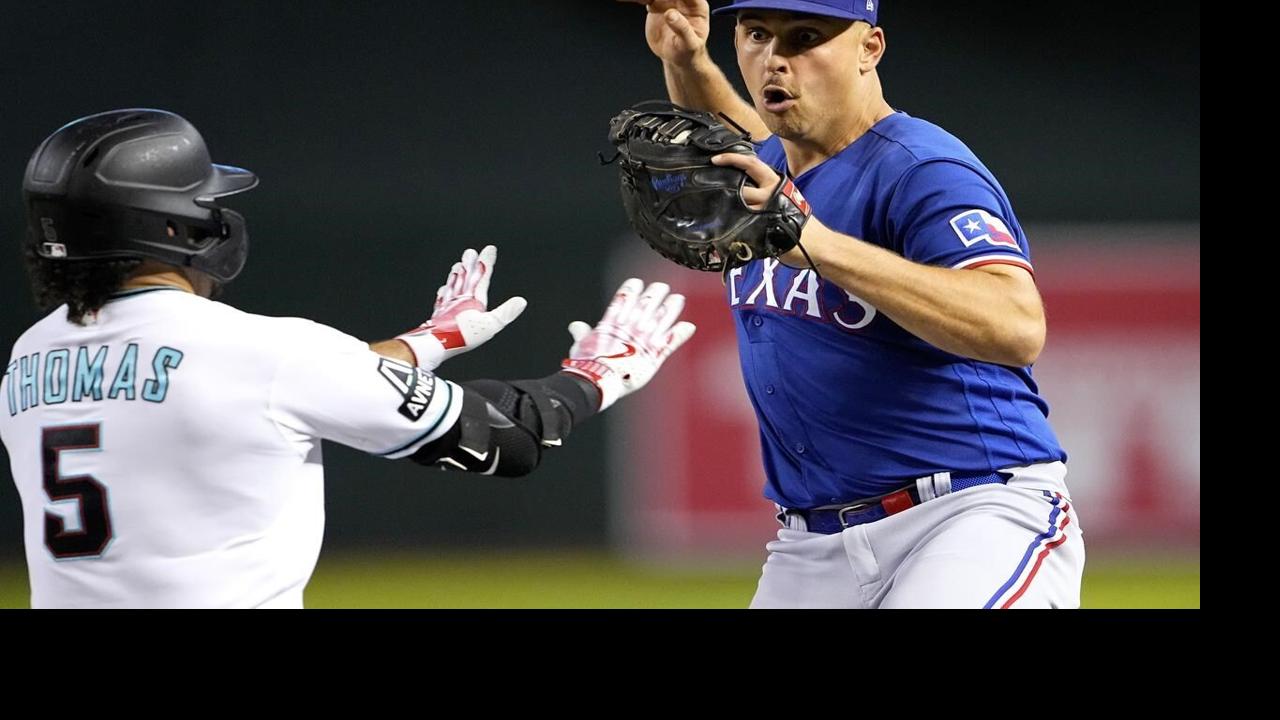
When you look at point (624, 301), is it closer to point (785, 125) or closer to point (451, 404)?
point (785, 125)

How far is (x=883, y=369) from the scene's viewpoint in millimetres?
2738

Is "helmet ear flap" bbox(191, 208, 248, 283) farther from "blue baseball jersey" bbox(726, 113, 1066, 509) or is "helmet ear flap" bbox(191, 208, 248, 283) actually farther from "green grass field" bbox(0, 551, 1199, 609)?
"green grass field" bbox(0, 551, 1199, 609)

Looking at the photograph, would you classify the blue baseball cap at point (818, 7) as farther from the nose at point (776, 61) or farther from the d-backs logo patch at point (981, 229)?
the d-backs logo patch at point (981, 229)

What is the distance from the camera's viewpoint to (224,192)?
2.48 meters

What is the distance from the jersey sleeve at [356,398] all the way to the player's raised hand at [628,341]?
1.57ft

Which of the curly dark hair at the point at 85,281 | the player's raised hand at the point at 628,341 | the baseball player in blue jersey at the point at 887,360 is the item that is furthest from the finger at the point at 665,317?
the curly dark hair at the point at 85,281

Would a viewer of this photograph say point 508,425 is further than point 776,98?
No

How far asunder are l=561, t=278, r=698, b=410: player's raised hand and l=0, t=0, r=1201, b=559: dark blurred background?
12.3ft

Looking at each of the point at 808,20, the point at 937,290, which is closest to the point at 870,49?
the point at 808,20

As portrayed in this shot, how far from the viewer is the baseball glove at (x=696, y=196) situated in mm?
2301

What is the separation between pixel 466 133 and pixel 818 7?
430cm

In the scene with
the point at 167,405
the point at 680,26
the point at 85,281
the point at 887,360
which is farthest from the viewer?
the point at 680,26

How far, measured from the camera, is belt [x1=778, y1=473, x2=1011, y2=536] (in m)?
2.72
